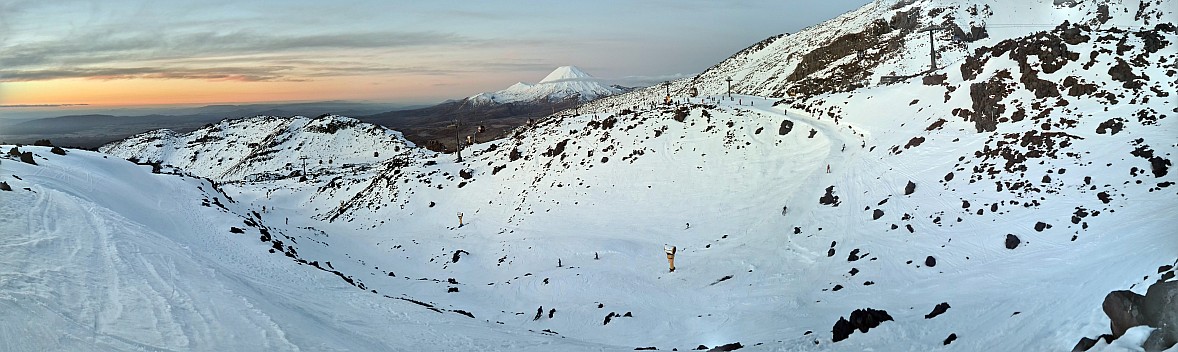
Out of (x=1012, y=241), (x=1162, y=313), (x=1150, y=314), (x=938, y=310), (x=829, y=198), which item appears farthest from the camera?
(x=829, y=198)

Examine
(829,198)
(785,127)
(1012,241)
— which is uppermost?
(785,127)

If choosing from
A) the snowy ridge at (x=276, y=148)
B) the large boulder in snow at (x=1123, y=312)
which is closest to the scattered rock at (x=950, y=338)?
the large boulder in snow at (x=1123, y=312)

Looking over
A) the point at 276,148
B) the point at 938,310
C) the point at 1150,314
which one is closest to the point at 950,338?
the point at 938,310

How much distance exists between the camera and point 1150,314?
26.6 ft

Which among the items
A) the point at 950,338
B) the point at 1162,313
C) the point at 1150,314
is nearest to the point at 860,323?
the point at 950,338

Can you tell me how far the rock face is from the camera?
24.9 ft

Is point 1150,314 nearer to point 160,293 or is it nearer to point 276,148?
point 160,293

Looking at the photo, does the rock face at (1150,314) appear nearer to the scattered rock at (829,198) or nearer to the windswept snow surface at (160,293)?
the windswept snow surface at (160,293)

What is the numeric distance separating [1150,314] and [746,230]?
1997cm

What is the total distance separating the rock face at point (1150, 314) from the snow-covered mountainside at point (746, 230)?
57cm

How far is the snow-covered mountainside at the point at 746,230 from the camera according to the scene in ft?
41.7

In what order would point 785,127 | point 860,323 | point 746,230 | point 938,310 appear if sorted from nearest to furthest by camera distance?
1. point 860,323
2. point 938,310
3. point 746,230
4. point 785,127

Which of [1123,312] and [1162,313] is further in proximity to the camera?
[1123,312]

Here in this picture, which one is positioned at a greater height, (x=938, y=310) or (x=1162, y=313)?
(x=1162, y=313)
